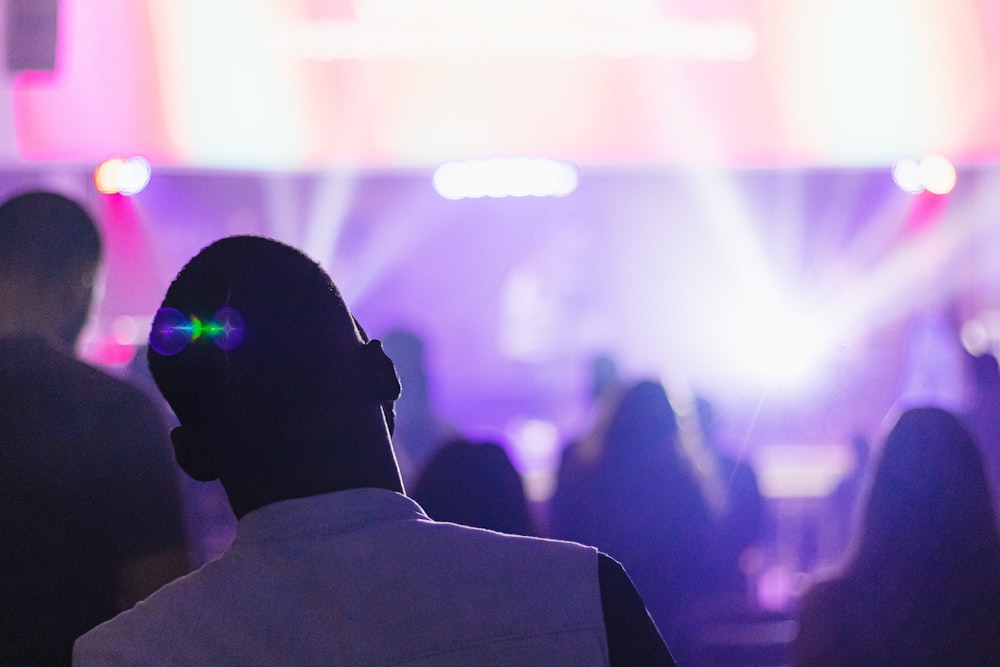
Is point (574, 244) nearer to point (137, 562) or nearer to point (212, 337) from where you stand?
point (137, 562)

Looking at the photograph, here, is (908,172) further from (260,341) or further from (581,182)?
(260,341)

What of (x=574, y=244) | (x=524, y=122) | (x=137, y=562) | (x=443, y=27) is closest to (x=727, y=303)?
(x=574, y=244)

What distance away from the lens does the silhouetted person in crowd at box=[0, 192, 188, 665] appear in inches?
67.6

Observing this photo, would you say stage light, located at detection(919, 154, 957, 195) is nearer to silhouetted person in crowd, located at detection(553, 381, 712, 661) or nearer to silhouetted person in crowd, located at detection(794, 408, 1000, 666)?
silhouetted person in crowd, located at detection(553, 381, 712, 661)

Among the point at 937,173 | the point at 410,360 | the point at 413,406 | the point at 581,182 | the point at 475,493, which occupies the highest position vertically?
the point at 581,182

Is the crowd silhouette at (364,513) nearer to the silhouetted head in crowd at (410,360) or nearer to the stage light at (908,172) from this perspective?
the silhouetted head in crowd at (410,360)

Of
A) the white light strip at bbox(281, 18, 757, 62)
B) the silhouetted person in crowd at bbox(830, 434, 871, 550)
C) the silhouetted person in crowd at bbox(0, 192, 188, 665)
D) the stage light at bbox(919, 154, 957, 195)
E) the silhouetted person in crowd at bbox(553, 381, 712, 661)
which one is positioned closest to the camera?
the silhouetted person in crowd at bbox(0, 192, 188, 665)

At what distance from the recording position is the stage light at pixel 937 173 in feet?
20.2

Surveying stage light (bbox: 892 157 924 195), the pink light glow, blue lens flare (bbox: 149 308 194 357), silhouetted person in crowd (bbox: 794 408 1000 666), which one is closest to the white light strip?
the pink light glow

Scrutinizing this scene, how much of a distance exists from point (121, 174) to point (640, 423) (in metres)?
4.76

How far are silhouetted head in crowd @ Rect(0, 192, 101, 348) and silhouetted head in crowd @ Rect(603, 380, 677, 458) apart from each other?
1.37 m

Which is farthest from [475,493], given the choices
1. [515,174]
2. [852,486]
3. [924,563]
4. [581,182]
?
[581,182]

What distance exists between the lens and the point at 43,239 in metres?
1.90

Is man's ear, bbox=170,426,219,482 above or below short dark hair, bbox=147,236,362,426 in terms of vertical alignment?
below
